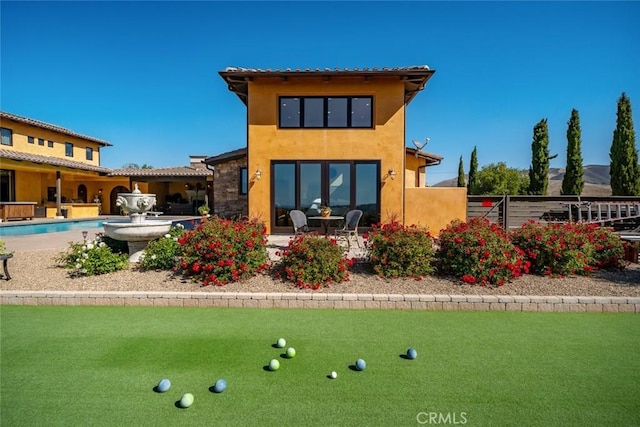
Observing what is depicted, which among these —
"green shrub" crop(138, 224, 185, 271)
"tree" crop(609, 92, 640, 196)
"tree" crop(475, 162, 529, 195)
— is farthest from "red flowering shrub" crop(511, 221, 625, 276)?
"tree" crop(475, 162, 529, 195)

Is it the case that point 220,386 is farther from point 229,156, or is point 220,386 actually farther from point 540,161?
point 540,161

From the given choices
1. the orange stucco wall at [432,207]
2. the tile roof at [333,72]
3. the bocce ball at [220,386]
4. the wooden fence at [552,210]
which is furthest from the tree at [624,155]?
the bocce ball at [220,386]

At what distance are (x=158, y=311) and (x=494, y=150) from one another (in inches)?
1364

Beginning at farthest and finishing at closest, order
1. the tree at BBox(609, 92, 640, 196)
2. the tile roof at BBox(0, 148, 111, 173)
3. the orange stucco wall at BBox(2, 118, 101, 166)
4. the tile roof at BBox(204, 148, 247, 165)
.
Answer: the orange stucco wall at BBox(2, 118, 101, 166) → the tree at BBox(609, 92, 640, 196) → the tile roof at BBox(0, 148, 111, 173) → the tile roof at BBox(204, 148, 247, 165)

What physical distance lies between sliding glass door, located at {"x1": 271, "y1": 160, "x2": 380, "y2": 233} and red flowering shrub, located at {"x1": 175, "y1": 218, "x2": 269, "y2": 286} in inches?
205

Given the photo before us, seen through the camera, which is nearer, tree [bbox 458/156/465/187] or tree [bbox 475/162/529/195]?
tree [bbox 475/162/529/195]

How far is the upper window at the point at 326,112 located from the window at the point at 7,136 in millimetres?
22328

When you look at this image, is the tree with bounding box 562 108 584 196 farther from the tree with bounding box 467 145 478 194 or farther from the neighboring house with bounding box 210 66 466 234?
the neighboring house with bounding box 210 66 466 234

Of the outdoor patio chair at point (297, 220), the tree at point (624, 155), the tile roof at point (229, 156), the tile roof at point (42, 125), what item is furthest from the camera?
the tile roof at point (42, 125)

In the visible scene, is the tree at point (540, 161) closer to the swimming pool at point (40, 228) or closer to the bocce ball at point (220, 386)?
the swimming pool at point (40, 228)

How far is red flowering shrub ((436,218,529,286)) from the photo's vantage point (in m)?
5.95

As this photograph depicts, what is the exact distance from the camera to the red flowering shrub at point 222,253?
604 centimetres

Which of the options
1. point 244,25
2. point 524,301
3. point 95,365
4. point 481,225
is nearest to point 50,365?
point 95,365

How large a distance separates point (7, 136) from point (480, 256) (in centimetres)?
2977
